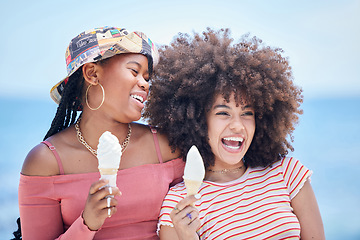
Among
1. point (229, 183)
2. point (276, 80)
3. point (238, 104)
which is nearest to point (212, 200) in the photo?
point (229, 183)

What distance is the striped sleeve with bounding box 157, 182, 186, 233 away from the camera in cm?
276

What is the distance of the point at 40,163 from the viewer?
2709mm

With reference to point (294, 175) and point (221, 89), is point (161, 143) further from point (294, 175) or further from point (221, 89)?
point (294, 175)

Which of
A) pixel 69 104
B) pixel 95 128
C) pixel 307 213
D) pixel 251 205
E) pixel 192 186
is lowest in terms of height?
pixel 307 213

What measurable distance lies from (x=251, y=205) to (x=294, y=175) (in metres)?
0.37

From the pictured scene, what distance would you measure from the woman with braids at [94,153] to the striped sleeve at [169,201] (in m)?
0.05

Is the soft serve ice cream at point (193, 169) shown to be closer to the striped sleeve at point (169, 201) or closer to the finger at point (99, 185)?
the finger at point (99, 185)

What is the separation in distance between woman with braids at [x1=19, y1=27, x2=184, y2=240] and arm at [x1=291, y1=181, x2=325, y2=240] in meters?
0.86

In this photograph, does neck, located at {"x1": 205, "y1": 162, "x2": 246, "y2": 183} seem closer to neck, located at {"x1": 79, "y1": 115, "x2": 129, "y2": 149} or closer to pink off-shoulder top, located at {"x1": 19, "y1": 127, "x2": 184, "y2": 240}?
pink off-shoulder top, located at {"x1": 19, "y1": 127, "x2": 184, "y2": 240}

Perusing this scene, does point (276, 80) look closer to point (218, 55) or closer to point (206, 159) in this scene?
point (218, 55)

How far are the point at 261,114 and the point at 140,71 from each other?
91 cm

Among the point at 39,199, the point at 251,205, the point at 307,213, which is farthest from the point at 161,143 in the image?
Answer: the point at 307,213

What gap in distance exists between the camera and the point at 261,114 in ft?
9.68

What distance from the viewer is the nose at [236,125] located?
2758mm
